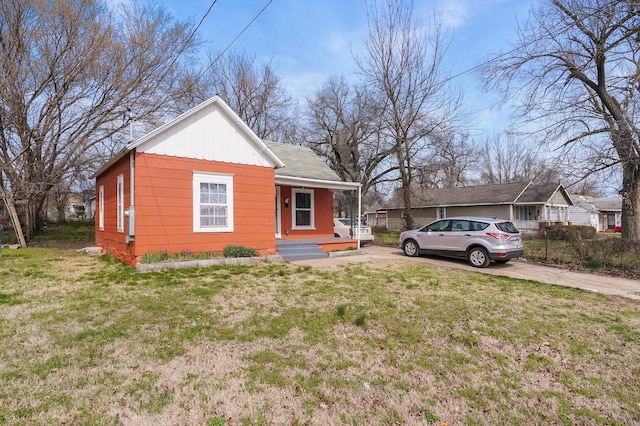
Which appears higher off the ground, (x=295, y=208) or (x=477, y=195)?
(x=477, y=195)

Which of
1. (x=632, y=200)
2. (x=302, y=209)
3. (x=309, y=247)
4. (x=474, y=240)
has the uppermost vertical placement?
(x=632, y=200)

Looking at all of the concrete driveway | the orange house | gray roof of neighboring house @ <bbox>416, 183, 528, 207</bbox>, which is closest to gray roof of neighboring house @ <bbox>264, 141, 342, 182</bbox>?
the orange house

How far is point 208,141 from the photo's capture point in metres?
10.2

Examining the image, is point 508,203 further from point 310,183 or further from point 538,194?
point 310,183

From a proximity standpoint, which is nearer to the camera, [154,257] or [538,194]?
[154,257]

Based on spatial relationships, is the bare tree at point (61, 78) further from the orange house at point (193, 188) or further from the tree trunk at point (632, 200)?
the tree trunk at point (632, 200)

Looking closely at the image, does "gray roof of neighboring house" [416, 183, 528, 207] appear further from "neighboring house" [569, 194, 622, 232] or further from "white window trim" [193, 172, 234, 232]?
"white window trim" [193, 172, 234, 232]

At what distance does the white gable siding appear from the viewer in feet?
31.2

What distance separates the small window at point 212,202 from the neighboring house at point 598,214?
4432cm

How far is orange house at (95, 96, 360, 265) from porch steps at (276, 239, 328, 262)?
0.57m

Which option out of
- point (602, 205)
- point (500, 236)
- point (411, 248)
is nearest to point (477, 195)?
point (411, 248)

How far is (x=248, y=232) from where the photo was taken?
10938mm

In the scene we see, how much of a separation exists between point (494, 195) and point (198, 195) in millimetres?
28581

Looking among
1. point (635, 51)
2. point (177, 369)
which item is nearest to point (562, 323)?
point (177, 369)
